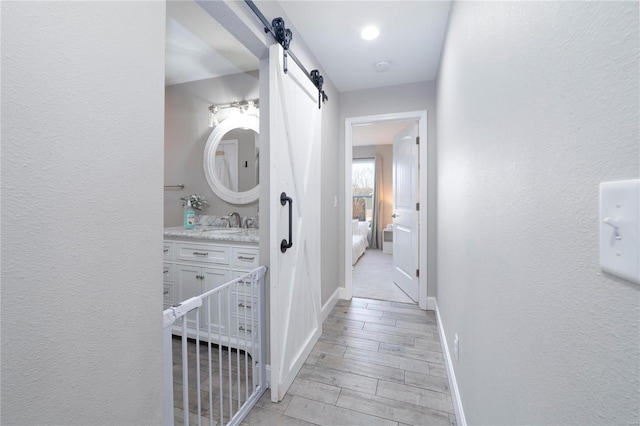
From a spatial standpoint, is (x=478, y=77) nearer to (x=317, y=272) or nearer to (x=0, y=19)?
(x=0, y=19)

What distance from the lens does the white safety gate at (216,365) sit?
1.21 metres

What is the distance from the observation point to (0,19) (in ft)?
1.89

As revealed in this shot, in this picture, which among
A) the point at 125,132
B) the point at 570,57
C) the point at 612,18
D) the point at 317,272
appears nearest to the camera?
the point at 612,18

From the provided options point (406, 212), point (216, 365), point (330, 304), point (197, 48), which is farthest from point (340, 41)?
point (216, 365)

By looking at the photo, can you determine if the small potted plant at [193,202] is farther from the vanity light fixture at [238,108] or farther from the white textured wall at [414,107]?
the white textured wall at [414,107]

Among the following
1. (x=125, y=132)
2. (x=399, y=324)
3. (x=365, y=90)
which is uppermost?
(x=365, y=90)

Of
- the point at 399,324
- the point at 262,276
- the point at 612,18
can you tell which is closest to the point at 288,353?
the point at 262,276

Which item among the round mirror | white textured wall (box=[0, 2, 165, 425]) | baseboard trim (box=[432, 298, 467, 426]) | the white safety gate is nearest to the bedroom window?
the round mirror

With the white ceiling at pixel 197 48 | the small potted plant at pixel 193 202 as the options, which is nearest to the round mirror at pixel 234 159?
the small potted plant at pixel 193 202

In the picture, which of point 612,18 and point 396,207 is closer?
point 612,18

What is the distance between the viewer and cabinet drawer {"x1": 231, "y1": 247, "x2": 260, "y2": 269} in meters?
2.21

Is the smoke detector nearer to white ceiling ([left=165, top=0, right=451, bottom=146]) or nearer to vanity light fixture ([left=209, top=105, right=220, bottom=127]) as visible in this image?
white ceiling ([left=165, top=0, right=451, bottom=146])

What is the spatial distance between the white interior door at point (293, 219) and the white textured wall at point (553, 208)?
3.60 feet

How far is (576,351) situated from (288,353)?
1.70m
